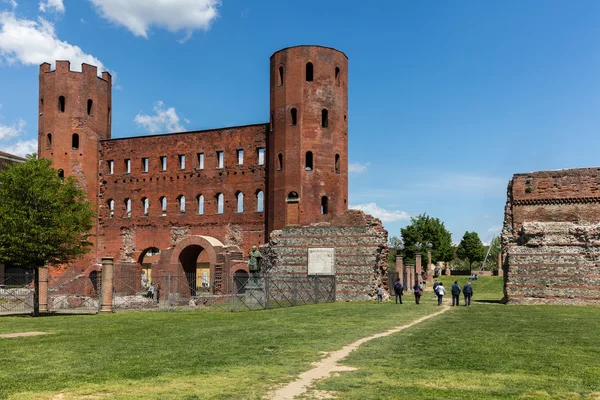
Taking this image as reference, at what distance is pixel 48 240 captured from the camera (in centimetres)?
2712

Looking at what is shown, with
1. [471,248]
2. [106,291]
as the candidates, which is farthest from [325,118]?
[471,248]

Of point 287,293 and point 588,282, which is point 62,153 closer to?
point 287,293

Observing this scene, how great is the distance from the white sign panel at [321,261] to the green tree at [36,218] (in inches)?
456

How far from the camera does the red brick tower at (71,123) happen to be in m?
44.4

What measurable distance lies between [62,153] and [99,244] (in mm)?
7255

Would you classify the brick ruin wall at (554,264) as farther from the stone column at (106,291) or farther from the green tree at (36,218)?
the green tree at (36,218)

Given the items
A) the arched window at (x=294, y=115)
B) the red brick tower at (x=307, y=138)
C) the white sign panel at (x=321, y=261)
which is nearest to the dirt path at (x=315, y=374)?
the white sign panel at (x=321, y=261)

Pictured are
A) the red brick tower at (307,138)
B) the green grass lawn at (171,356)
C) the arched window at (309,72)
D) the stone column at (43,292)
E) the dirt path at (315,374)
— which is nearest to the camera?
the dirt path at (315,374)

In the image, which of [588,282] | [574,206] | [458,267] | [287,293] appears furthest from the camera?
[458,267]

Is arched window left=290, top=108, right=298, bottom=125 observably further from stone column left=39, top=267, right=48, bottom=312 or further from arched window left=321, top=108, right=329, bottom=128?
stone column left=39, top=267, right=48, bottom=312

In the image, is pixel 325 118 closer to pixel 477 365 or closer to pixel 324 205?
pixel 324 205

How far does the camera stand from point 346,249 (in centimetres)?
3183

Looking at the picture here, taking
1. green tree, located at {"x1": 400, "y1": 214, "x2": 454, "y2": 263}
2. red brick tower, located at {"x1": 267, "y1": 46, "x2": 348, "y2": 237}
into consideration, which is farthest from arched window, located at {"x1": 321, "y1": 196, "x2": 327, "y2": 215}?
green tree, located at {"x1": 400, "y1": 214, "x2": 454, "y2": 263}

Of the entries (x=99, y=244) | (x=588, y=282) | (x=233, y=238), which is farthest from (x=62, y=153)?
(x=588, y=282)
